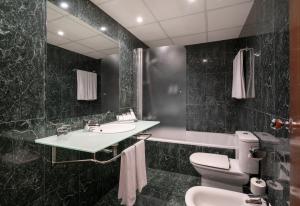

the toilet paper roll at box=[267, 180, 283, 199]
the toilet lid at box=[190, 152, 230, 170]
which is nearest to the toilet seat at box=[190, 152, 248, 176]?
the toilet lid at box=[190, 152, 230, 170]

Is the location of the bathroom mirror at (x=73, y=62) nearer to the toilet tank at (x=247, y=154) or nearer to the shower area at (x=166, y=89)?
the shower area at (x=166, y=89)

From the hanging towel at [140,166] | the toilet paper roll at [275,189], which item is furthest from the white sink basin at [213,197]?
the hanging towel at [140,166]

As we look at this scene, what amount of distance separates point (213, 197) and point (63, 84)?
1.73m

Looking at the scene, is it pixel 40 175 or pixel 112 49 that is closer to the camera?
pixel 40 175

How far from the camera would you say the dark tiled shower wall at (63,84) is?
1318 mm

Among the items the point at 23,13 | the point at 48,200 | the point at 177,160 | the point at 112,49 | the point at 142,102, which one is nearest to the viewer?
the point at 23,13

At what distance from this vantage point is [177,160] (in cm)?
248

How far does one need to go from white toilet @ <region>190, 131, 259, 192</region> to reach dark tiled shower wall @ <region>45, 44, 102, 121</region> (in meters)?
1.53

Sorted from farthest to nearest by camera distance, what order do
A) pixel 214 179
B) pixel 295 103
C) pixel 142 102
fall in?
pixel 142 102 < pixel 214 179 < pixel 295 103

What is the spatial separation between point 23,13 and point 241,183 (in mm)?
2598

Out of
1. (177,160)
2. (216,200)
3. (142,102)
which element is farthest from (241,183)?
(142,102)

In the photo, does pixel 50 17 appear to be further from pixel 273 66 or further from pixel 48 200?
pixel 273 66

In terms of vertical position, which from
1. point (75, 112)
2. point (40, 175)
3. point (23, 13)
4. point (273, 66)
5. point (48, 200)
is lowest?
point (48, 200)

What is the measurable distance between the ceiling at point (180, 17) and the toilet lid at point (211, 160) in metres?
1.84
